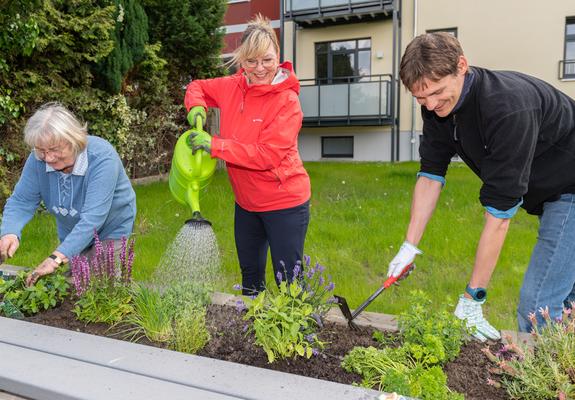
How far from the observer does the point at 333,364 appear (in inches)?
75.5

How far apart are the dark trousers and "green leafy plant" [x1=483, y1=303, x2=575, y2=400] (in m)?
1.13

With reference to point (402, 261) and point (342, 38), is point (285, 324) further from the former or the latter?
point (342, 38)

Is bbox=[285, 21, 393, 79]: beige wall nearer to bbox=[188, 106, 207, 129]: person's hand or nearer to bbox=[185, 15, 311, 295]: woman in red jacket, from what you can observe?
bbox=[185, 15, 311, 295]: woman in red jacket

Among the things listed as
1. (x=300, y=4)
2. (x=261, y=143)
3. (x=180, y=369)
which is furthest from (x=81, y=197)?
(x=300, y=4)

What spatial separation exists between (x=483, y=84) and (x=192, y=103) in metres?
1.41

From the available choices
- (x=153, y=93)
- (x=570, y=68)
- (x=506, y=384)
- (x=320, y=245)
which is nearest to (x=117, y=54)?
(x=153, y=93)

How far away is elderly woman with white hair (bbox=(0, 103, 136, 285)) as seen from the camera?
7.48 feet

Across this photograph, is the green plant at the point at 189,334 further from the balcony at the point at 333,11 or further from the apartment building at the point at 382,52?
the balcony at the point at 333,11

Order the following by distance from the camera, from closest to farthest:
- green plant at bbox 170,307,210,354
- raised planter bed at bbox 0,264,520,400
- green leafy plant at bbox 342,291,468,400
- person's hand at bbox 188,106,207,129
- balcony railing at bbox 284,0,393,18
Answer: raised planter bed at bbox 0,264,520,400, green leafy plant at bbox 342,291,468,400, green plant at bbox 170,307,210,354, person's hand at bbox 188,106,207,129, balcony railing at bbox 284,0,393,18

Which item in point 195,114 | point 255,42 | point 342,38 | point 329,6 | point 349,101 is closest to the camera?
point 255,42

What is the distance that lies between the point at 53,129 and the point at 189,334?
1076 mm

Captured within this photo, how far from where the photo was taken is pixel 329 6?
47.1ft

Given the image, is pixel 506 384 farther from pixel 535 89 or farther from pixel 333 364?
pixel 535 89

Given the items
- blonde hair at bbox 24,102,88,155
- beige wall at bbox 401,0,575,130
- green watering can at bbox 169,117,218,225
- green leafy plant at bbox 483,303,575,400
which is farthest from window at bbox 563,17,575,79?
blonde hair at bbox 24,102,88,155
